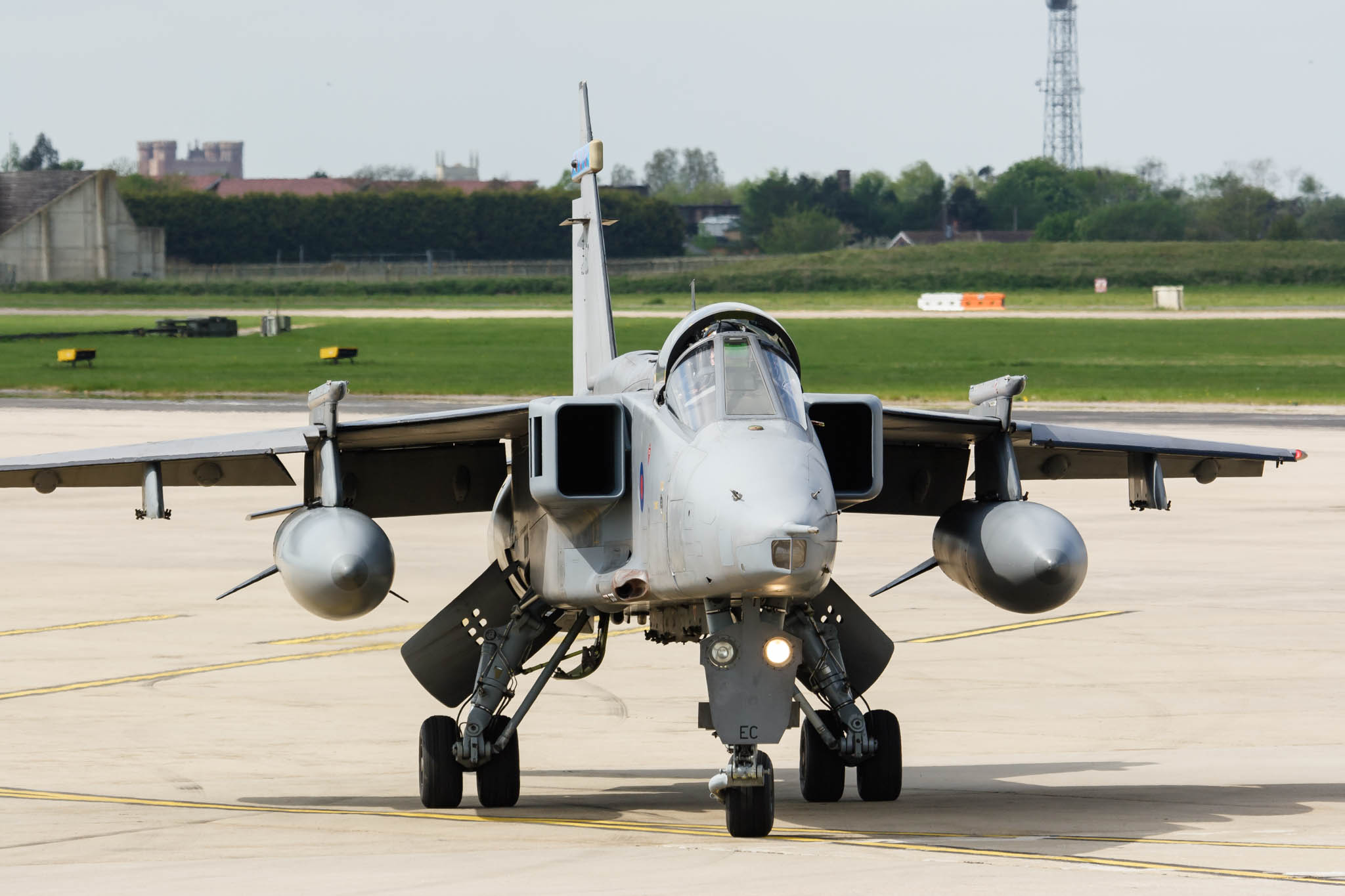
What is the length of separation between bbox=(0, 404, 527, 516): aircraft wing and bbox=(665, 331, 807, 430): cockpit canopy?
2.01m

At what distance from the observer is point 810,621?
13883mm

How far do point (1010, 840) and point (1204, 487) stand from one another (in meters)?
27.7

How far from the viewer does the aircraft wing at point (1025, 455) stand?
1477cm

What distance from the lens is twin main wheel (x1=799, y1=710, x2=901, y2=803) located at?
14.3 m

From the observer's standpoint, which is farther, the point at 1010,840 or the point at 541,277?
the point at 541,277

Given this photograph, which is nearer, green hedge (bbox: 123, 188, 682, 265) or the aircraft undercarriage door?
the aircraft undercarriage door

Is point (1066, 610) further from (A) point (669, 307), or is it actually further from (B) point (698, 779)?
(A) point (669, 307)

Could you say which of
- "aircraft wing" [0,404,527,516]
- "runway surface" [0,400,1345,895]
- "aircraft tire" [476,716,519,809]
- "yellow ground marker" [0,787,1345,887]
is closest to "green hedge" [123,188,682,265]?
"runway surface" [0,400,1345,895]

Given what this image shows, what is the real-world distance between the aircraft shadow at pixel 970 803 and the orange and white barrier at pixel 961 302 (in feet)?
360

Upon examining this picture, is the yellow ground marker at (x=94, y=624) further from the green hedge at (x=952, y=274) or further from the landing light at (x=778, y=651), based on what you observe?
the green hedge at (x=952, y=274)

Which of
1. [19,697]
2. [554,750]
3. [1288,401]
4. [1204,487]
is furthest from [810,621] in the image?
[1288,401]

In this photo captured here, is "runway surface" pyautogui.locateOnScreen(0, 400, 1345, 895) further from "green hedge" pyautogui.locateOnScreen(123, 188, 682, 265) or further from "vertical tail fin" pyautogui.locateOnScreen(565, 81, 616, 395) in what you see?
"green hedge" pyautogui.locateOnScreen(123, 188, 682, 265)

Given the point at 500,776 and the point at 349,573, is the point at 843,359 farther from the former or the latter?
the point at 349,573

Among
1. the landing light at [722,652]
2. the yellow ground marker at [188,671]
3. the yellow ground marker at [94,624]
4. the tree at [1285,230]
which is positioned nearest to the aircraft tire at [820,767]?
the landing light at [722,652]
